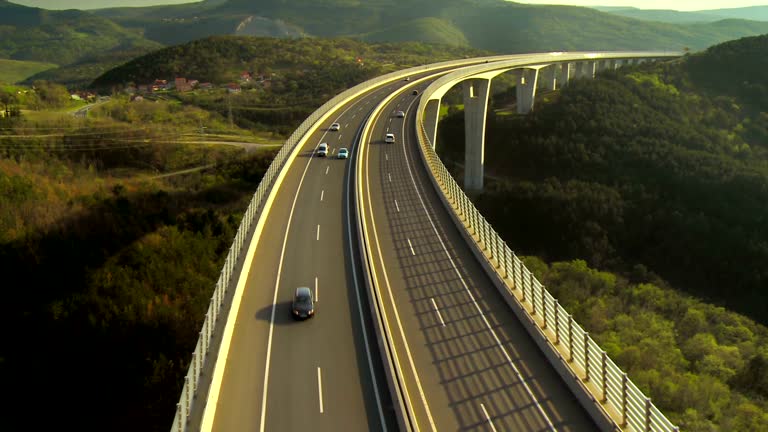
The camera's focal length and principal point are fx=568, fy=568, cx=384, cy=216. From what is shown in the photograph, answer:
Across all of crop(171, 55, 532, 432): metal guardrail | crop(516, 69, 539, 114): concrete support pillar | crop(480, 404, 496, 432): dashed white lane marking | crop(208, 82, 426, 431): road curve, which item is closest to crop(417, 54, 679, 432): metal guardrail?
crop(480, 404, 496, 432): dashed white lane marking

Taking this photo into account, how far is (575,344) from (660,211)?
1665 inches

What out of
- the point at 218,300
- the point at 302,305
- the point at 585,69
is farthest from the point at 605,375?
the point at 585,69

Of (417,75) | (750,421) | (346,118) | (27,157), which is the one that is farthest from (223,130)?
(750,421)

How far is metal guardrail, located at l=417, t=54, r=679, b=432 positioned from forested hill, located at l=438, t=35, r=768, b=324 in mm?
28016

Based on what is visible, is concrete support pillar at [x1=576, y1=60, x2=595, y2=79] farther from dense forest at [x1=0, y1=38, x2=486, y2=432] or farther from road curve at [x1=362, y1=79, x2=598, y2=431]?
road curve at [x1=362, y1=79, x2=598, y2=431]

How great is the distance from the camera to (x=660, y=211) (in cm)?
5184

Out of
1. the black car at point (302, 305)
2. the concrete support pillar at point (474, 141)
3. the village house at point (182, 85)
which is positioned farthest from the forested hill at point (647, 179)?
the village house at point (182, 85)


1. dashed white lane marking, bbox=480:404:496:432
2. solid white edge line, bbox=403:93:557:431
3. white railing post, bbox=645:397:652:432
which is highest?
white railing post, bbox=645:397:652:432

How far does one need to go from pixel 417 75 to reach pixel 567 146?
3417cm

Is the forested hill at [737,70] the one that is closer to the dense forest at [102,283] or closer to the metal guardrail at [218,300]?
the metal guardrail at [218,300]

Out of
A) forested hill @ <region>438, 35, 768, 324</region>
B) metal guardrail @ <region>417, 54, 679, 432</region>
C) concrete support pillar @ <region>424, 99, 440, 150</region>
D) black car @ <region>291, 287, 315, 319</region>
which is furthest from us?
concrete support pillar @ <region>424, 99, 440, 150</region>

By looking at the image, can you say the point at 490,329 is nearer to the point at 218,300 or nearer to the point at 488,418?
the point at 488,418

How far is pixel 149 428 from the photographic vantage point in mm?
19828

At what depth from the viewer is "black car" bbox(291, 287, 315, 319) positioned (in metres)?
19.0
